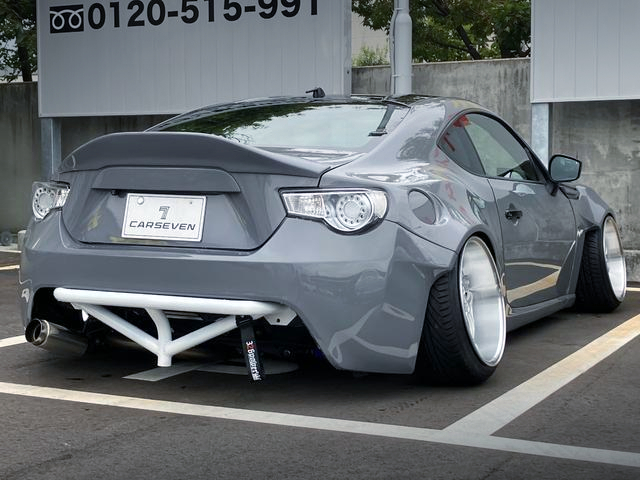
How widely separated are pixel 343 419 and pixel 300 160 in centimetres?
102

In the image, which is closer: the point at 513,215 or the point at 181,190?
the point at 181,190

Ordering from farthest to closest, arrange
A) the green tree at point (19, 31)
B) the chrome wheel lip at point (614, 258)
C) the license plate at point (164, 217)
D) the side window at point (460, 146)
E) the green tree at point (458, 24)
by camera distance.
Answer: the green tree at point (458, 24) < the green tree at point (19, 31) < the chrome wheel lip at point (614, 258) < the side window at point (460, 146) < the license plate at point (164, 217)

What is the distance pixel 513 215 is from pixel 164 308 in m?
1.98

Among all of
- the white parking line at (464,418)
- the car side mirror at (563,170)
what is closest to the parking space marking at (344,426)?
the white parking line at (464,418)

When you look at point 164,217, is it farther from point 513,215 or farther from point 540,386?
point 513,215

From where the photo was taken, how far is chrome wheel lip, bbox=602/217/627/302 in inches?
267

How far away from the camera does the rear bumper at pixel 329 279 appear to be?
3.96 meters

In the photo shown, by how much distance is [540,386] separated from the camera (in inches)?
180

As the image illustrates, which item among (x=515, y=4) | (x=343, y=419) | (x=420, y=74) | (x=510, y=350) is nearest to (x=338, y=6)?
(x=420, y=74)

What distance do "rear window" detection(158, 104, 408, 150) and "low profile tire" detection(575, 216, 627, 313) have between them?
2198 millimetres

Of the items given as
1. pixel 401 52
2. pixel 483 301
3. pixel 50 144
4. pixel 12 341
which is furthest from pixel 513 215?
pixel 50 144

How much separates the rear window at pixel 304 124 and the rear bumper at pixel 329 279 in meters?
0.61

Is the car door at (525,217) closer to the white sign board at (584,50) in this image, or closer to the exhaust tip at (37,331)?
the exhaust tip at (37,331)

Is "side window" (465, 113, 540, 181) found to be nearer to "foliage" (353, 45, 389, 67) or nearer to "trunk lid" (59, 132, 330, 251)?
"trunk lid" (59, 132, 330, 251)
